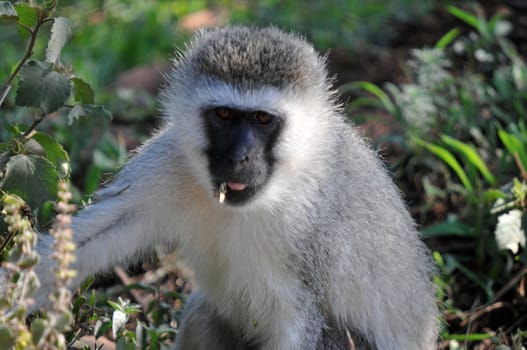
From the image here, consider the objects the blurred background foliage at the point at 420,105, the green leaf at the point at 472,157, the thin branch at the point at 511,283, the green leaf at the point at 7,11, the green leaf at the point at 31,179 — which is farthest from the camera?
the green leaf at the point at 472,157

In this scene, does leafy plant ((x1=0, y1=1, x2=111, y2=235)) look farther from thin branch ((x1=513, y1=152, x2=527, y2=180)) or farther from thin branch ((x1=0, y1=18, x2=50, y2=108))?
thin branch ((x1=513, y1=152, x2=527, y2=180))

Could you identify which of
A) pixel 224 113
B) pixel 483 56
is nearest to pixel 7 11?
pixel 224 113

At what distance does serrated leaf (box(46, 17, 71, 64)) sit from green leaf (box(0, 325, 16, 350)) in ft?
3.96

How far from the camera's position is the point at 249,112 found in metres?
3.57

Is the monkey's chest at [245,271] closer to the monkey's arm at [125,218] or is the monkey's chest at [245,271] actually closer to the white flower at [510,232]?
the monkey's arm at [125,218]

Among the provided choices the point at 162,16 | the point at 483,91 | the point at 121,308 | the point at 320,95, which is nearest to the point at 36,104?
the point at 121,308

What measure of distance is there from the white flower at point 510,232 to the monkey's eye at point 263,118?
1808 millimetres

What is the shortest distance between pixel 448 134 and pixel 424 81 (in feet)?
1.56

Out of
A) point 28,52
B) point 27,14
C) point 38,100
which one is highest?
point 27,14

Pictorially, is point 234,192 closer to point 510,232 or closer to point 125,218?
point 125,218

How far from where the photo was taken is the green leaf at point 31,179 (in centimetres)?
328

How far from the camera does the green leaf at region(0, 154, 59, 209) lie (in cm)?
328

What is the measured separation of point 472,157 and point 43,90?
3242 millimetres

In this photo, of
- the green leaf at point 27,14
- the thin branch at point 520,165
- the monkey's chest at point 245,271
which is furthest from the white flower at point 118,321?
the thin branch at point 520,165
